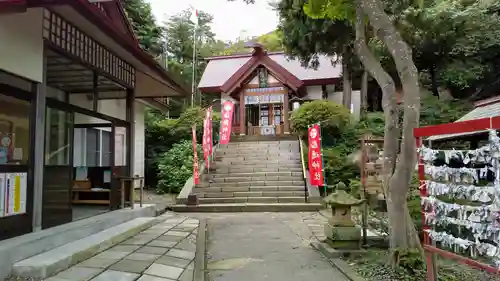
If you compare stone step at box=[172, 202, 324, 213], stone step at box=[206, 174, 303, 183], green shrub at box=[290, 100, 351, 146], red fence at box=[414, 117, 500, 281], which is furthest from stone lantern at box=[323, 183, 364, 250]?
green shrub at box=[290, 100, 351, 146]

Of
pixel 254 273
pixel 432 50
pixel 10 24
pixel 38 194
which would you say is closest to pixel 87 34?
pixel 10 24

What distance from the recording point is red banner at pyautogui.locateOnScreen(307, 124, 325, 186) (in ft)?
47.1

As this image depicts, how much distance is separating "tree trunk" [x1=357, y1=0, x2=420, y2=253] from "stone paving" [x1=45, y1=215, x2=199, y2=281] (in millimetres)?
2868

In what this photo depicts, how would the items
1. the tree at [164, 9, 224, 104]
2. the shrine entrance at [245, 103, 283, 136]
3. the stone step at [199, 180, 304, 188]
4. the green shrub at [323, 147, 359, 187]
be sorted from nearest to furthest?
the stone step at [199, 180, 304, 188] < the green shrub at [323, 147, 359, 187] < the shrine entrance at [245, 103, 283, 136] < the tree at [164, 9, 224, 104]

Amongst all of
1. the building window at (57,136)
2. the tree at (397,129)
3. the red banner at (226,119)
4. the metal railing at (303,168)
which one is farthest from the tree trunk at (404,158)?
the red banner at (226,119)

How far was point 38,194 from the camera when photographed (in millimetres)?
6051

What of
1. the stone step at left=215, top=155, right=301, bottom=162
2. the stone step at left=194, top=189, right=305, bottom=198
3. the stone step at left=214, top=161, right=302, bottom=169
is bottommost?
the stone step at left=194, top=189, right=305, bottom=198

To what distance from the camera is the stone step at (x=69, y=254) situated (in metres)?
4.65

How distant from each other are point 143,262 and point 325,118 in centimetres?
1407

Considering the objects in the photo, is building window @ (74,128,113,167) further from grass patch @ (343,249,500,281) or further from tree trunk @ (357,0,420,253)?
tree trunk @ (357,0,420,253)

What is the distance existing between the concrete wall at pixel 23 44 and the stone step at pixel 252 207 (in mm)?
8103

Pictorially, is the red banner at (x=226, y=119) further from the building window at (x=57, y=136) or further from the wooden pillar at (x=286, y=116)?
the building window at (x=57, y=136)

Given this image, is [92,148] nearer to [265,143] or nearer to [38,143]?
[38,143]

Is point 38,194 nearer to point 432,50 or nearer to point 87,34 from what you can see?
point 87,34
